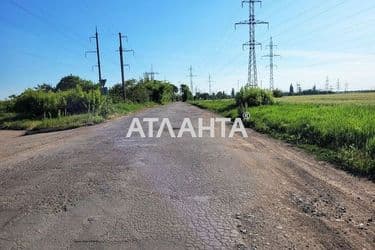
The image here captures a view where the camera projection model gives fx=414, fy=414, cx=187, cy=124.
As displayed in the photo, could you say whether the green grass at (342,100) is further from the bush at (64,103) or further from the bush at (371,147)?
the bush at (371,147)

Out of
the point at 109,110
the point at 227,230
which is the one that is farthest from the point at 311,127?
the point at 109,110

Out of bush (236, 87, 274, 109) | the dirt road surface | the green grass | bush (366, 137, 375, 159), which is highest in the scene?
bush (236, 87, 274, 109)

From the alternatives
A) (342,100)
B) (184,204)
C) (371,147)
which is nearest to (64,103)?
(371,147)

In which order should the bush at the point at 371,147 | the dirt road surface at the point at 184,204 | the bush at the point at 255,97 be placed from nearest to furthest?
the dirt road surface at the point at 184,204 < the bush at the point at 371,147 < the bush at the point at 255,97

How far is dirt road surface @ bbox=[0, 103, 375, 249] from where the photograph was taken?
4566 millimetres

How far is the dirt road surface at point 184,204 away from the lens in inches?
180

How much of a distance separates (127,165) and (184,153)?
2163mm

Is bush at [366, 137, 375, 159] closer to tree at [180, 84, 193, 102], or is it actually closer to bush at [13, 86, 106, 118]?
bush at [13, 86, 106, 118]

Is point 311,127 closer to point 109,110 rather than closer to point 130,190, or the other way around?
point 130,190

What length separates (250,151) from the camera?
1163 cm
